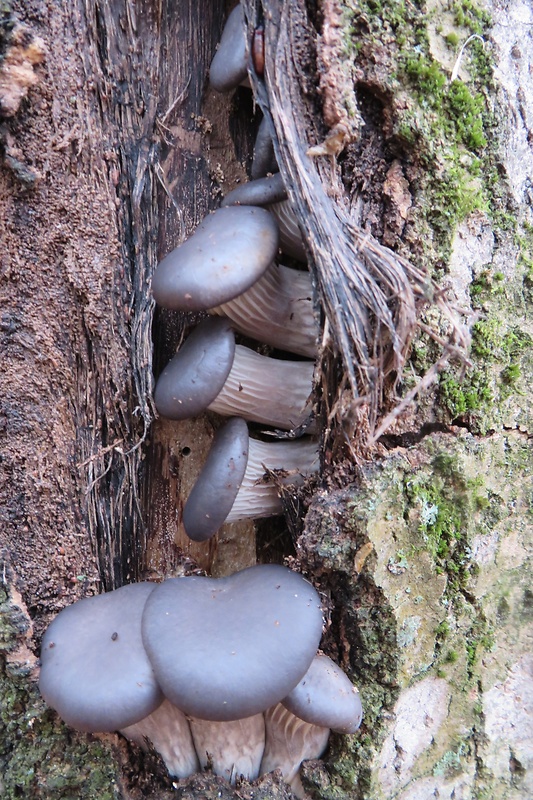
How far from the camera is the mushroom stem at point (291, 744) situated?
252 cm

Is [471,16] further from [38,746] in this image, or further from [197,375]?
[38,746]

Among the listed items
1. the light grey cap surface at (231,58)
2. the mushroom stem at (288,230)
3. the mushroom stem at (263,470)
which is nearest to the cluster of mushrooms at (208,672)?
the mushroom stem at (263,470)

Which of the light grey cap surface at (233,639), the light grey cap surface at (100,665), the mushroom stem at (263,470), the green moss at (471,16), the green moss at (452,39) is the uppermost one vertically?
the green moss at (471,16)

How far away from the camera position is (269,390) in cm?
285

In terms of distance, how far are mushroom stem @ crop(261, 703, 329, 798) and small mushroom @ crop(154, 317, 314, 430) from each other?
134cm

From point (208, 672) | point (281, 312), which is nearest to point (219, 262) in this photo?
point (281, 312)

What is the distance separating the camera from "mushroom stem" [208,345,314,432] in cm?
281

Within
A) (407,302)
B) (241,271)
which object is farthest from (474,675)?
(241,271)

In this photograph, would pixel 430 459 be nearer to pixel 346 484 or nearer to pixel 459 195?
pixel 346 484

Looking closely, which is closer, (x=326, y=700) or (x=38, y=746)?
(x=326, y=700)

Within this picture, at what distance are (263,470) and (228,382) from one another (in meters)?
0.48

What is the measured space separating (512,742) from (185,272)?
9.02ft

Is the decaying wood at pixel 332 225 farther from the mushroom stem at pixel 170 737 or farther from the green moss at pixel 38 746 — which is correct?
the green moss at pixel 38 746

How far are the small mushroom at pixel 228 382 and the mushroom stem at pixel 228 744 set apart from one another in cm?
132
